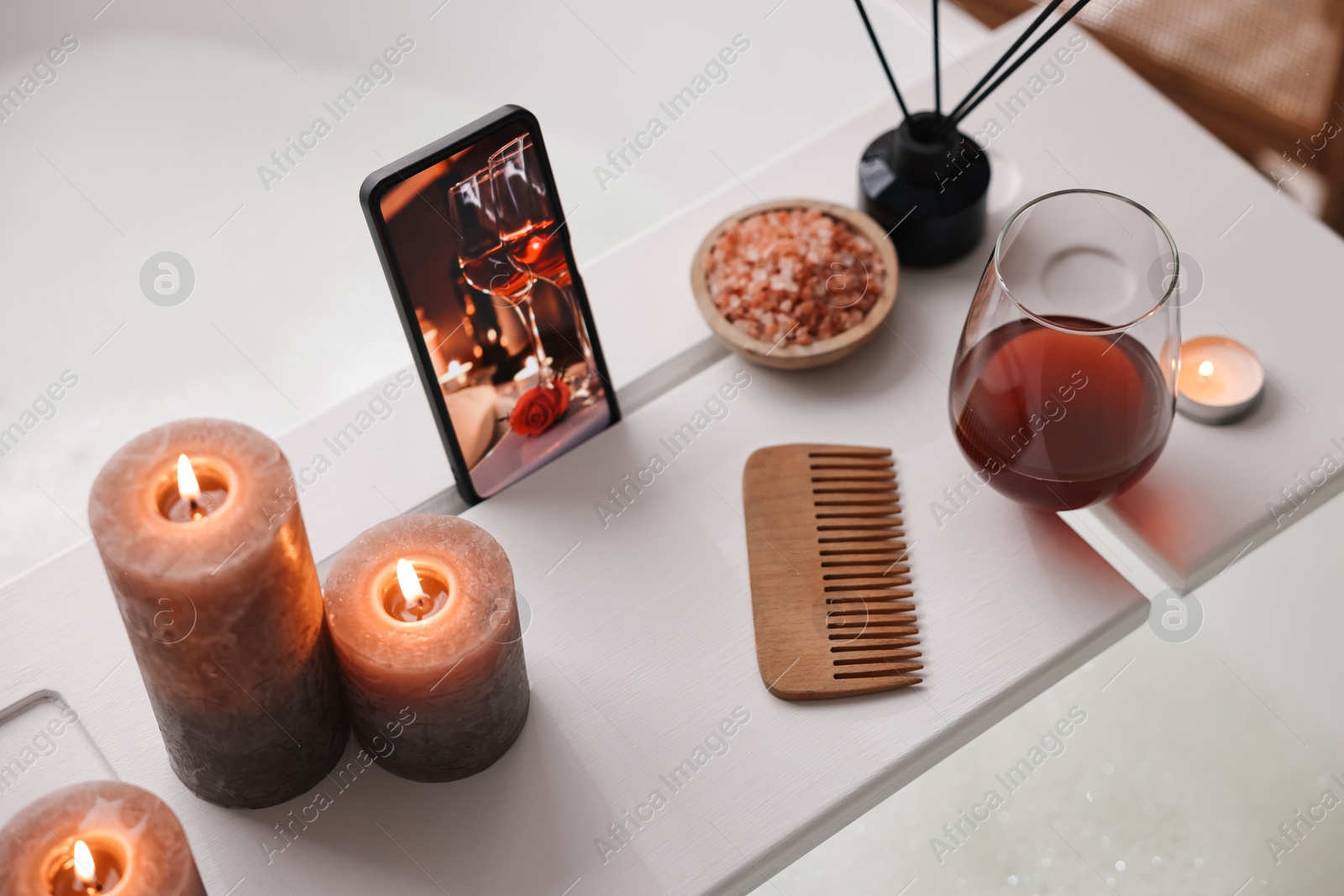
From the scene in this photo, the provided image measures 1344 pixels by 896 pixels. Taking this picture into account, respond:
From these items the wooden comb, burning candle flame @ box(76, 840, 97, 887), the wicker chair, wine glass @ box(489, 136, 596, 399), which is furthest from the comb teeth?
the wicker chair

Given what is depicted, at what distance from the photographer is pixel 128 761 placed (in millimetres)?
772

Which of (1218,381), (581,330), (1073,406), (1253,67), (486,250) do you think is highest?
(486,250)

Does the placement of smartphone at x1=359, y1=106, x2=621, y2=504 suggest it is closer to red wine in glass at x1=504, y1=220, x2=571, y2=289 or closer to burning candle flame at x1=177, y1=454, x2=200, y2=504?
red wine in glass at x1=504, y1=220, x2=571, y2=289

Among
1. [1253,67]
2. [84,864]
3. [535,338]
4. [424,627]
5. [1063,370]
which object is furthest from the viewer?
[1253,67]

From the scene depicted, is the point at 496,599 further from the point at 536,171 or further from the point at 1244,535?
the point at 1244,535

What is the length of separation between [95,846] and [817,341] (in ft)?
1.96

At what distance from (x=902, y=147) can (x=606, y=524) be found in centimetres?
39

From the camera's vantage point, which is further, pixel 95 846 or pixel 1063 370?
pixel 1063 370

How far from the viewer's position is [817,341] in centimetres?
91

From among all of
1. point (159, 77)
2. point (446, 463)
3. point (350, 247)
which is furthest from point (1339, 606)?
→ point (159, 77)

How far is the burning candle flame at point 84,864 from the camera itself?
533 millimetres

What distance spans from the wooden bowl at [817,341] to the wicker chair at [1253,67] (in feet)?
3.14

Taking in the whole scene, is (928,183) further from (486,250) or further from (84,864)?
(84,864)

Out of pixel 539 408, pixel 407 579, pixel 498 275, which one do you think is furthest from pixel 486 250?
pixel 407 579
